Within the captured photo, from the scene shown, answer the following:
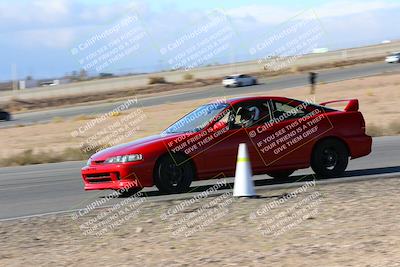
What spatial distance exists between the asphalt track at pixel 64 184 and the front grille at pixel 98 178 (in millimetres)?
290

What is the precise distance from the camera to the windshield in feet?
38.5

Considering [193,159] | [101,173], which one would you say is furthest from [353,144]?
[101,173]

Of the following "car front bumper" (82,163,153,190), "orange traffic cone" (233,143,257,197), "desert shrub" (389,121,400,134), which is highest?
"car front bumper" (82,163,153,190)

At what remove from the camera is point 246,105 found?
12.0 metres

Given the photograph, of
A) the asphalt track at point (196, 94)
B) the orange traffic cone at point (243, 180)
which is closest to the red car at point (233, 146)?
the orange traffic cone at point (243, 180)

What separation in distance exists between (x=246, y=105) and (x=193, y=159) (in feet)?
4.31

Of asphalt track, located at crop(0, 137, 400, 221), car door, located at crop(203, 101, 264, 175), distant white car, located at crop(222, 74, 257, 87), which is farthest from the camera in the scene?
distant white car, located at crop(222, 74, 257, 87)

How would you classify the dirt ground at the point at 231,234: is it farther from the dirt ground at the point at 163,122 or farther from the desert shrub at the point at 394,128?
the dirt ground at the point at 163,122

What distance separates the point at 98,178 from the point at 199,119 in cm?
177

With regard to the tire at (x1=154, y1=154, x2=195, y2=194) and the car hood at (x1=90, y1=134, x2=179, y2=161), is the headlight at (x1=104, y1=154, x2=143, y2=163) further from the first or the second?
the tire at (x1=154, y1=154, x2=195, y2=194)

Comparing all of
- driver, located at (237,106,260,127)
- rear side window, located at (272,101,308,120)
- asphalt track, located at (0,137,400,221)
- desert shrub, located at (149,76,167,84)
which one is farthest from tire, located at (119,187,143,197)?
desert shrub, located at (149,76,167,84)

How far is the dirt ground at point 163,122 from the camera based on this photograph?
27203mm

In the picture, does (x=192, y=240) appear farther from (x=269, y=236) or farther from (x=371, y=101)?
(x=371, y=101)

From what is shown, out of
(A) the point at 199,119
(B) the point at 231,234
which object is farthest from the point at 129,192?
(B) the point at 231,234
